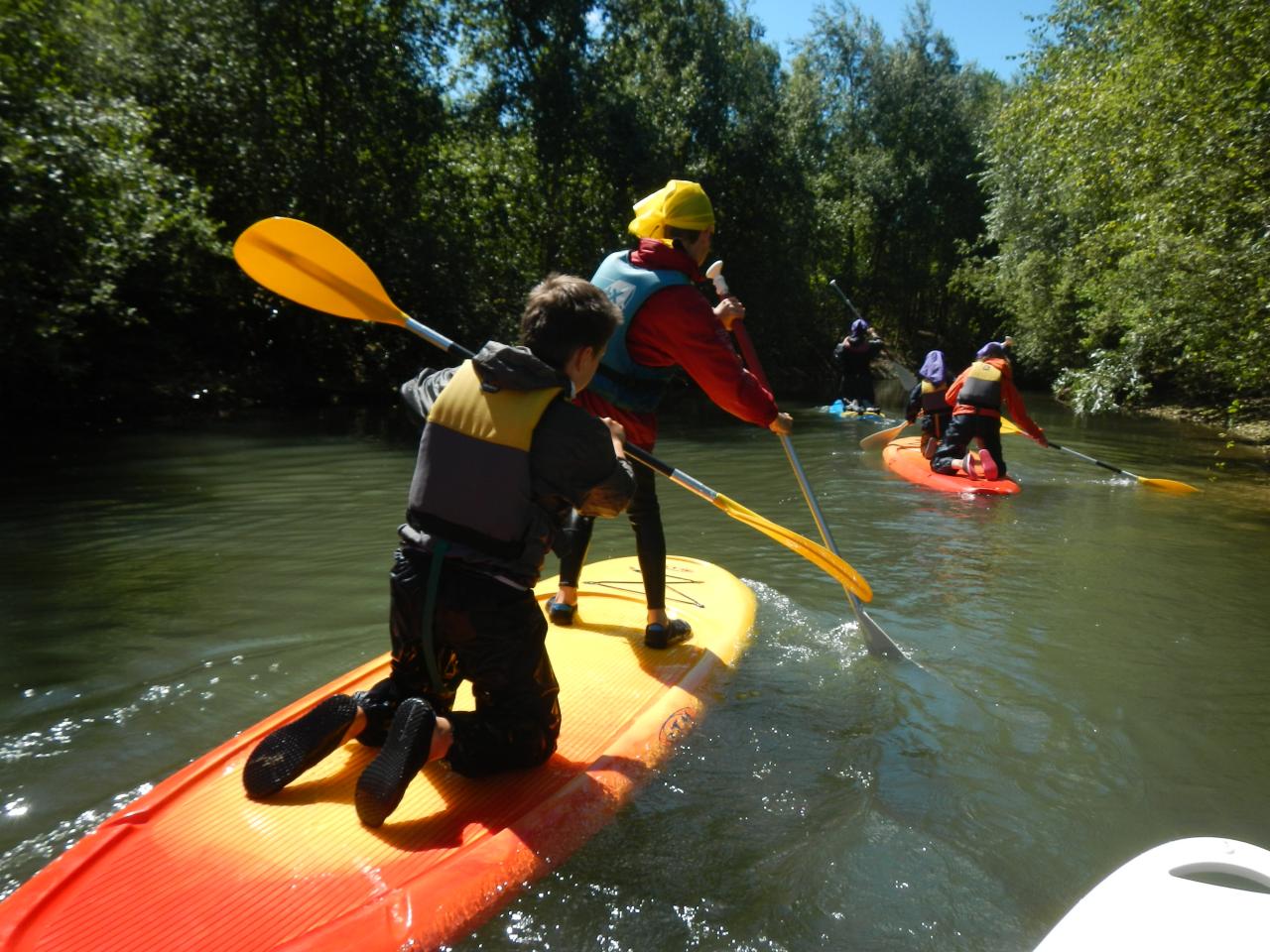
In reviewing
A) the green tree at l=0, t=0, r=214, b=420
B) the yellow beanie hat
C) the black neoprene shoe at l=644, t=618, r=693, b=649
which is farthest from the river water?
the green tree at l=0, t=0, r=214, b=420

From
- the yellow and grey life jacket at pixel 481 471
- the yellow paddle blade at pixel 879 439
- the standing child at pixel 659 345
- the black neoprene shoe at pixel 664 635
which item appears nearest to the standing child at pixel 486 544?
the yellow and grey life jacket at pixel 481 471

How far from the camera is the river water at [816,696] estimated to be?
2312 mm

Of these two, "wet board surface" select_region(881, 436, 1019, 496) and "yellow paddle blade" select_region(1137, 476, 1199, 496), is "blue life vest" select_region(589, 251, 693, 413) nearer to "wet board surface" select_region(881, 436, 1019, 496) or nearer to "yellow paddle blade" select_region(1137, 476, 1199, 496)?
"wet board surface" select_region(881, 436, 1019, 496)

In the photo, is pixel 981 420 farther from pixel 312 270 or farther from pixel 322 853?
pixel 322 853

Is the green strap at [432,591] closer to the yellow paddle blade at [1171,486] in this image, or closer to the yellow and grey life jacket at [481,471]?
the yellow and grey life jacket at [481,471]

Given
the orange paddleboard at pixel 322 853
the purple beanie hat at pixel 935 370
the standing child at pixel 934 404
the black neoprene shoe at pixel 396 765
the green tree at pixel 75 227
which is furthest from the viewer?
the purple beanie hat at pixel 935 370

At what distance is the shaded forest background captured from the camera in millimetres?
8578

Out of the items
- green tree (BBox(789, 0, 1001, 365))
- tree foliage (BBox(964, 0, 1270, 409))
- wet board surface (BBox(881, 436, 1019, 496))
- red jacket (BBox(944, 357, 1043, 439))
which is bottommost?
wet board surface (BBox(881, 436, 1019, 496))

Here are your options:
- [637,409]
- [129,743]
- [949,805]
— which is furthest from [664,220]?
[129,743]

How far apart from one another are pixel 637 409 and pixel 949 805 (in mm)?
1687

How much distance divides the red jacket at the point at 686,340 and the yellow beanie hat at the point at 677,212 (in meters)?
0.10

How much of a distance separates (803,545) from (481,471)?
1816 mm

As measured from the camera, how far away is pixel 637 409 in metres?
3.37

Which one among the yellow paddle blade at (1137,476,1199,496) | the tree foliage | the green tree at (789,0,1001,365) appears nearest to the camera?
the tree foliage
